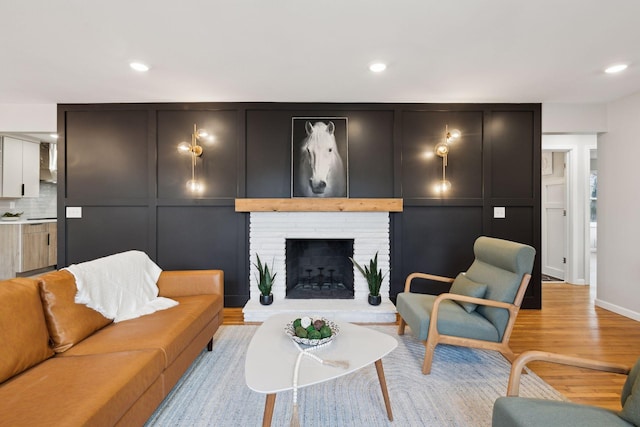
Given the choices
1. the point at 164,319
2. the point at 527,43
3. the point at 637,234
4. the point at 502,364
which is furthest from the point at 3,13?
the point at 637,234

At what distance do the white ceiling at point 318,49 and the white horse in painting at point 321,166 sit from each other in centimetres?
44

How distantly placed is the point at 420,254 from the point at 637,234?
2272mm

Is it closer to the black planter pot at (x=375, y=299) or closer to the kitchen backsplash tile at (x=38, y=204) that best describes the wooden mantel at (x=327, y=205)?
the black planter pot at (x=375, y=299)

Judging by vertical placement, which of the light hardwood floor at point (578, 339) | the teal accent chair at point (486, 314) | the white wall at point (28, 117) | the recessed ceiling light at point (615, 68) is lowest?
the light hardwood floor at point (578, 339)

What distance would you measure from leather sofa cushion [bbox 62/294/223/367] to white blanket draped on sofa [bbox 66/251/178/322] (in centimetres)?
11

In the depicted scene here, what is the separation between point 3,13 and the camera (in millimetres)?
1927

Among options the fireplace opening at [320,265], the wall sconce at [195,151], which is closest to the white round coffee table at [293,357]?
the fireplace opening at [320,265]

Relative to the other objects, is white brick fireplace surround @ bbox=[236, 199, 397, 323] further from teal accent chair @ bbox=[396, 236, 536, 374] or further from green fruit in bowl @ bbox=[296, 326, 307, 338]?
green fruit in bowl @ bbox=[296, 326, 307, 338]

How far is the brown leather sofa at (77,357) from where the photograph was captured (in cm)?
113

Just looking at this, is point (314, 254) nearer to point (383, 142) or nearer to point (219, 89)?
point (383, 142)

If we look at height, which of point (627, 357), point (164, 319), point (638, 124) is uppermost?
point (638, 124)

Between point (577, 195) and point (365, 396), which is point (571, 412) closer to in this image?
point (365, 396)

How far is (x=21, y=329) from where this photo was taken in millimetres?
1423

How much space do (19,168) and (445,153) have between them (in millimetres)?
6719
